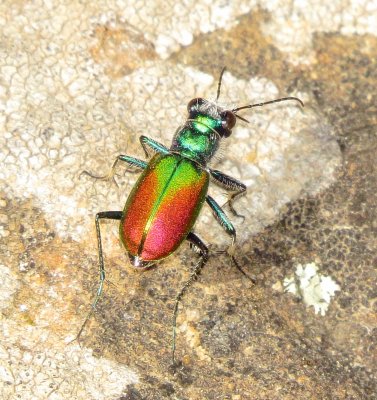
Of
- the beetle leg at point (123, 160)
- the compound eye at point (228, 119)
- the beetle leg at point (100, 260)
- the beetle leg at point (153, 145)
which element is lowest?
the beetle leg at point (100, 260)

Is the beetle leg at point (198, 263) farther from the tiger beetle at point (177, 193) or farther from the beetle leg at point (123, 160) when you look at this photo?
the beetle leg at point (123, 160)

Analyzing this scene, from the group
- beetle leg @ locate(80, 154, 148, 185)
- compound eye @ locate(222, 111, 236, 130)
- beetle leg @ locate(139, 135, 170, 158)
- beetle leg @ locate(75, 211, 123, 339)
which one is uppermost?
compound eye @ locate(222, 111, 236, 130)

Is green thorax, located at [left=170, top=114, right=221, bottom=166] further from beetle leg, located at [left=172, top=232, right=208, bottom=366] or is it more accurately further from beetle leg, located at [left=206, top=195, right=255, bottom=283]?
beetle leg, located at [left=172, top=232, right=208, bottom=366]

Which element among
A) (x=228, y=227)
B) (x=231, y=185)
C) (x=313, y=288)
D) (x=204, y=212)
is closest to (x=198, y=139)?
(x=231, y=185)

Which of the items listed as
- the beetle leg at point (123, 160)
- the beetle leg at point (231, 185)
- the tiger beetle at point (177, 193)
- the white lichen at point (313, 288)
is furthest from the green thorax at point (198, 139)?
the white lichen at point (313, 288)

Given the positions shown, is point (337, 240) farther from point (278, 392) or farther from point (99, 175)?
point (99, 175)

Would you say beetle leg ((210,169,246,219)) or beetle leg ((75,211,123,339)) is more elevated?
beetle leg ((210,169,246,219))

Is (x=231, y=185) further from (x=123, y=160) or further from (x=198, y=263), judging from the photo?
(x=123, y=160)

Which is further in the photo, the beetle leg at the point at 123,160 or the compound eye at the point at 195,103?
the compound eye at the point at 195,103

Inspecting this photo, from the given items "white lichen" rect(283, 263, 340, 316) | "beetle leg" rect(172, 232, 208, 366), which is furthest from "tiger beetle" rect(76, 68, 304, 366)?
"white lichen" rect(283, 263, 340, 316)
